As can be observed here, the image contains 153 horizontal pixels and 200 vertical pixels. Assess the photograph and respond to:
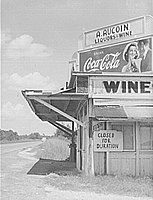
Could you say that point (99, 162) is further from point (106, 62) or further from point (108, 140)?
point (106, 62)

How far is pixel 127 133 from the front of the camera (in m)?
12.6

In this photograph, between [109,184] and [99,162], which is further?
[99,162]

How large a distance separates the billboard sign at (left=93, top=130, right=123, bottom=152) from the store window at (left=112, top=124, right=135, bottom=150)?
7.6 inches

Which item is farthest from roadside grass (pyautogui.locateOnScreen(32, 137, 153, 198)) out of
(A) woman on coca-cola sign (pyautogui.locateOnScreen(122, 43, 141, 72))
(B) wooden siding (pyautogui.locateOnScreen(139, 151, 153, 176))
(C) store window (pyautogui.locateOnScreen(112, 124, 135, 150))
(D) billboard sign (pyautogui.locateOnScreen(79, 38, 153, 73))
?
(A) woman on coca-cola sign (pyautogui.locateOnScreen(122, 43, 141, 72))

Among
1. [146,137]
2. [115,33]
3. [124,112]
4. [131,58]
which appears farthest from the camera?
[115,33]

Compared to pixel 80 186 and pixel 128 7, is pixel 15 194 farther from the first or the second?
pixel 128 7

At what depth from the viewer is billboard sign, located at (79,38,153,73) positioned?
54.3 ft

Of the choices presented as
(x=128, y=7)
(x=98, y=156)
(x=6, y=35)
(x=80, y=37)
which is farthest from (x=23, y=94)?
(x=80, y=37)

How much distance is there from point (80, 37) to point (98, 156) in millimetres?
8861

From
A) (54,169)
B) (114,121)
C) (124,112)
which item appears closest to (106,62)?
(54,169)

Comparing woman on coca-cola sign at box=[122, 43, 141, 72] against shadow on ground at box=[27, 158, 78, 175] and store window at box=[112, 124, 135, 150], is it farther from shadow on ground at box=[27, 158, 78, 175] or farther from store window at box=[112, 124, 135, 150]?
shadow on ground at box=[27, 158, 78, 175]

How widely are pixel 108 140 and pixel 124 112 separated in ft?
4.11

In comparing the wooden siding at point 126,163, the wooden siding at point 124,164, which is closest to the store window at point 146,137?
the wooden siding at point 126,163

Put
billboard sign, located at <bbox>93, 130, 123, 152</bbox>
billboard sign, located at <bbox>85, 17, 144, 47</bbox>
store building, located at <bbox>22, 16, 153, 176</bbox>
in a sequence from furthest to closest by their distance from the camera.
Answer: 1. billboard sign, located at <bbox>85, 17, 144, 47</bbox>
2. billboard sign, located at <bbox>93, 130, 123, 152</bbox>
3. store building, located at <bbox>22, 16, 153, 176</bbox>
